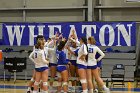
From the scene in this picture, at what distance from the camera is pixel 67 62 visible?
13750 millimetres

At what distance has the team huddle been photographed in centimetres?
1268

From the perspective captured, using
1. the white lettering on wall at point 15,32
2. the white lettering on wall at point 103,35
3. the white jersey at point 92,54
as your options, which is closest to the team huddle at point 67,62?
the white jersey at point 92,54

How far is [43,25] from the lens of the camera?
860 inches

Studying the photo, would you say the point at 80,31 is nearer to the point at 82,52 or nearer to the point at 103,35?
the point at 103,35

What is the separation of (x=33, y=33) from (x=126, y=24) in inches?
233

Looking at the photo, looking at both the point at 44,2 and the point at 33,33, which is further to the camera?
the point at 44,2

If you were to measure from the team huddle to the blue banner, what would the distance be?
21.8 feet

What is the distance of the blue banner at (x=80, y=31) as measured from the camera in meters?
20.7

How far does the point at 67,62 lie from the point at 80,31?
7701 millimetres

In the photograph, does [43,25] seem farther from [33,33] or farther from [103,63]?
[103,63]

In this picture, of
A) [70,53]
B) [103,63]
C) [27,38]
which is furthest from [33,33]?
[70,53]

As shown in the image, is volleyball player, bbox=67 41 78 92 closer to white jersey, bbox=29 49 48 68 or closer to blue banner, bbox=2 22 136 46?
white jersey, bbox=29 49 48 68

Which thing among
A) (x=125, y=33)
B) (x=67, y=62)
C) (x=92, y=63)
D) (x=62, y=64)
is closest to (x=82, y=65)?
(x=92, y=63)

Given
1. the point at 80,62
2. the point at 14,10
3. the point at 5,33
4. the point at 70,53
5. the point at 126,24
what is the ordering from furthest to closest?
the point at 14,10 < the point at 5,33 < the point at 126,24 < the point at 70,53 < the point at 80,62
